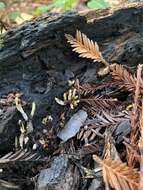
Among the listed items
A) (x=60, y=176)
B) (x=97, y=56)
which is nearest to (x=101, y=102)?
(x=97, y=56)

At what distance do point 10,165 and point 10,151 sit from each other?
0.07 metres

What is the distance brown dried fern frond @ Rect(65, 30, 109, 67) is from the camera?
1382 mm

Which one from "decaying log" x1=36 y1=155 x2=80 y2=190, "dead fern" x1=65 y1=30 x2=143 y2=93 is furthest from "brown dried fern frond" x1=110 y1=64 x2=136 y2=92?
"decaying log" x1=36 y1=155 x2=80 y2=190

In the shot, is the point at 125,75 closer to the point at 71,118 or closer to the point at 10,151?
the point at 71,118

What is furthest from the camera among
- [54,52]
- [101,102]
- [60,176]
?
[54,52]

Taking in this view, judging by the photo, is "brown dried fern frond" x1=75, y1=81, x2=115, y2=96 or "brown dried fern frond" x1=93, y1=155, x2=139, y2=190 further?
"brown dried fern frond" x1=75, y1=81, x2=115, y2=96

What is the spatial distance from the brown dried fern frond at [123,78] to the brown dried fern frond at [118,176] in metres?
0.41

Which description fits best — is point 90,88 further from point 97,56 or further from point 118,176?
point 118,176

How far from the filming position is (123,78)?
4.41ft

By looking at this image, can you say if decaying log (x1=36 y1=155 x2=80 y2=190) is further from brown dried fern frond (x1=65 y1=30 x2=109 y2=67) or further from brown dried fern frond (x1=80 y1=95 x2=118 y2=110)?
brown dried fern frond (x1=65 y1=30 x2=109 y2=67)

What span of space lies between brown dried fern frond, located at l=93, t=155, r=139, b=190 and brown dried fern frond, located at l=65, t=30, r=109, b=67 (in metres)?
0.52

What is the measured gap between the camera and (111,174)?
Result: 3.20ft

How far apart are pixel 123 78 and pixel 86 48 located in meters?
0.19

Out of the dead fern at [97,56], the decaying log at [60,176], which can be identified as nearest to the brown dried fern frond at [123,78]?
the dead fern at [97,56]
